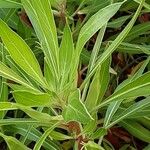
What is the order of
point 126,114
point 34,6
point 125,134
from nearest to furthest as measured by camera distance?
point 34,6
point 126,114
point 125,134

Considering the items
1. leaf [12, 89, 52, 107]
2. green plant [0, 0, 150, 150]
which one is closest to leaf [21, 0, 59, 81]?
green plant [0, 0, 150, 150]

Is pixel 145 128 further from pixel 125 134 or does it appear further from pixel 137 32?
pixel 137 32

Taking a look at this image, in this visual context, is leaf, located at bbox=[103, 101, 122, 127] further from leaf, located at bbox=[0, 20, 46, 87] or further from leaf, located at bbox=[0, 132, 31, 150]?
leaf, located at bbox=[0, 20, 46, 87]

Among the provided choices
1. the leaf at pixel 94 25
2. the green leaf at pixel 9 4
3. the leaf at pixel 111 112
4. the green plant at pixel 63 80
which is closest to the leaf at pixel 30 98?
the green plant at pixel 63 80

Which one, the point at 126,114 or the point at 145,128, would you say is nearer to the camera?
the point at 126,114

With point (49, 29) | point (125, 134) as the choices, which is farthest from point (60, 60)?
point (125, 134)
